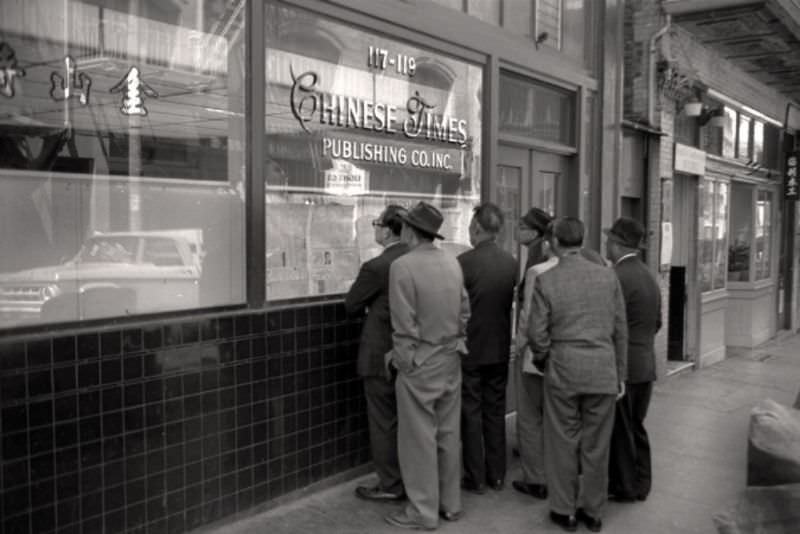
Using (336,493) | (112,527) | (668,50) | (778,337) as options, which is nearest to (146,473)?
(112,527)

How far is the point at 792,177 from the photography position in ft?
44.9

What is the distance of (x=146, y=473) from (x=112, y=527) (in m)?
0.30

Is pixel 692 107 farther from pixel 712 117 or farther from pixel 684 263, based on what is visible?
pixel 684 263

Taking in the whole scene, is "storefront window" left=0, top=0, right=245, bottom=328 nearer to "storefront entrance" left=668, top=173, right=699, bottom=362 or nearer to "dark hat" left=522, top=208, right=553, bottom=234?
"dark hat" left=522, top=208, right=553, bottom=234

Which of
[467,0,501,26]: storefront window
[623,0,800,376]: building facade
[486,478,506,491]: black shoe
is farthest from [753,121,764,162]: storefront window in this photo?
[486,478,506,491]: black shoe

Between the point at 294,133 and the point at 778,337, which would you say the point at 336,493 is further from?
the point at 778,337

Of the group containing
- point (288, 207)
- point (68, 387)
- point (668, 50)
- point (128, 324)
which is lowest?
point (68, 387)

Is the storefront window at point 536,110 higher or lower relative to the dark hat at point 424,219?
higher

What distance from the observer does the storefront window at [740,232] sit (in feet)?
41.0

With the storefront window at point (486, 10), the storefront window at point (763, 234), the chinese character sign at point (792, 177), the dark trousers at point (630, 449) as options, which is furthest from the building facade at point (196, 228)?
the chinese character sign at point (792, 177)

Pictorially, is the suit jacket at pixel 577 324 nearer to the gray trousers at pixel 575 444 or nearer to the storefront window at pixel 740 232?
the gray trousers at pixel 575 444

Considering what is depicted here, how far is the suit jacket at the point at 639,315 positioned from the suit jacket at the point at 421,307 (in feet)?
4.22

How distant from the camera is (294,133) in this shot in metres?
5.19

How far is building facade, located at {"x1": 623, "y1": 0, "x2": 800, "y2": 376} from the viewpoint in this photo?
8.95 m
